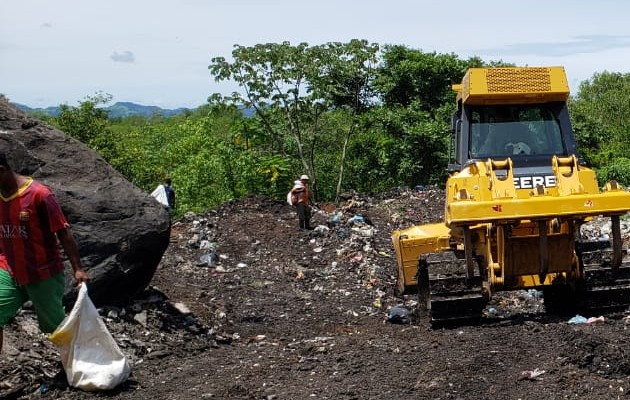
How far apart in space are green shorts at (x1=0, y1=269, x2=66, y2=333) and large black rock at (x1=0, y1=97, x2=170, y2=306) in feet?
5.73

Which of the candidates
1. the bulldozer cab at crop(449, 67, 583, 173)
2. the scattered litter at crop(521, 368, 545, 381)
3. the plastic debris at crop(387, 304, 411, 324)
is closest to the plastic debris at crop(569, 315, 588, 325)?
the bulldozer cab at crop(449, 67, 583, 173)

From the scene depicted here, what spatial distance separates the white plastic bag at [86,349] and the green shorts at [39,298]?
9 cm

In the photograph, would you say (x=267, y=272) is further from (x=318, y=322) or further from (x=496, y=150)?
(x=496, y=150)

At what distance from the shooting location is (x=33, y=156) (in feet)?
24.7

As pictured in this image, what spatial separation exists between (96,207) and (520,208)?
13.0 feet

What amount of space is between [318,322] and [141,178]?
15.1m

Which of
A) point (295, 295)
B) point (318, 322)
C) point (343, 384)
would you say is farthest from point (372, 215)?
point (343, 384)

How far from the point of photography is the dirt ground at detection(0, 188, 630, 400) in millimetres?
5184

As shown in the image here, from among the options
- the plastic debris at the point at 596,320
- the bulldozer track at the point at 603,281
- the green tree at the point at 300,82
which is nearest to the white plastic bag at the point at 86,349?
the plastic debris at the point at 596,320

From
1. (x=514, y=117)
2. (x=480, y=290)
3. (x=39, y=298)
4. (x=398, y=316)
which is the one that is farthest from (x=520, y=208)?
(x=39, y=298)

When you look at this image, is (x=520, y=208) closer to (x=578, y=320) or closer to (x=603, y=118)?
(x=578, y=320)

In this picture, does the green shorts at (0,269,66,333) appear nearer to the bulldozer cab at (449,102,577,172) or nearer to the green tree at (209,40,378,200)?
the bulldozer cab at (449,102,577,172)

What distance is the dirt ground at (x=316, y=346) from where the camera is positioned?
5184mm

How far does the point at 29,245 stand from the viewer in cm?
505
